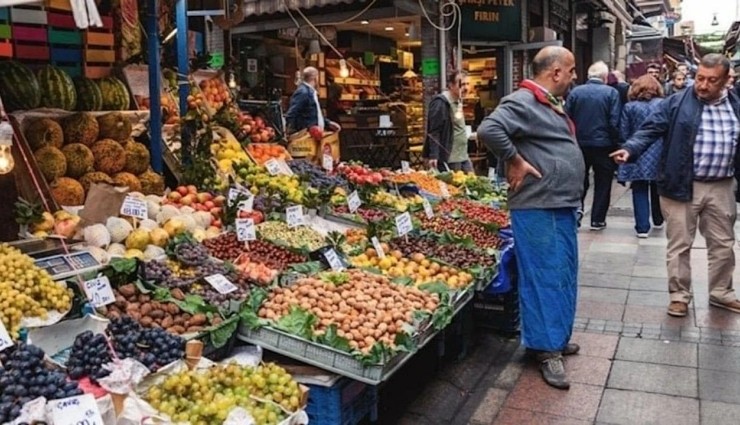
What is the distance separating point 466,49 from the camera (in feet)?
48.5

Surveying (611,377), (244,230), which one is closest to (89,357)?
(244,230)

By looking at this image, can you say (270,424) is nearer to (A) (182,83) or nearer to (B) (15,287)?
(B) (15,287)

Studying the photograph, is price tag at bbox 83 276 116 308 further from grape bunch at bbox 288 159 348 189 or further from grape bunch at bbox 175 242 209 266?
grape bunch at bbox 288 159 348 189

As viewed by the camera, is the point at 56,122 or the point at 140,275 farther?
the point at 56,122

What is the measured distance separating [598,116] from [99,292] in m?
7.00

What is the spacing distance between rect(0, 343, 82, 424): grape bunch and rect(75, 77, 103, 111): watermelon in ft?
10.8

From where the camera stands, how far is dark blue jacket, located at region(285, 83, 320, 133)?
9.01 meters

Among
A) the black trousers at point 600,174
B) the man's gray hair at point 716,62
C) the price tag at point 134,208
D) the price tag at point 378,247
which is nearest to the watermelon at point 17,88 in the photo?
the price tag at point 134,208

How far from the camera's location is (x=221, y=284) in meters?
4.16

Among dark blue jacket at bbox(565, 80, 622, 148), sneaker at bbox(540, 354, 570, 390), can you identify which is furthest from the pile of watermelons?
dark blue jacket at bbox(565, 80, 622, 148)

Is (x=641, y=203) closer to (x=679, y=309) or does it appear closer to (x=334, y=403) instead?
(x=679, y=309)

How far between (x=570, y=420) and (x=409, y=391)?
1023mm

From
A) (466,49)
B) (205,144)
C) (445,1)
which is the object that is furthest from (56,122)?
(466,49)

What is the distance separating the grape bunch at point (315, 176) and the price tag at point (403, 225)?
1.17 m
